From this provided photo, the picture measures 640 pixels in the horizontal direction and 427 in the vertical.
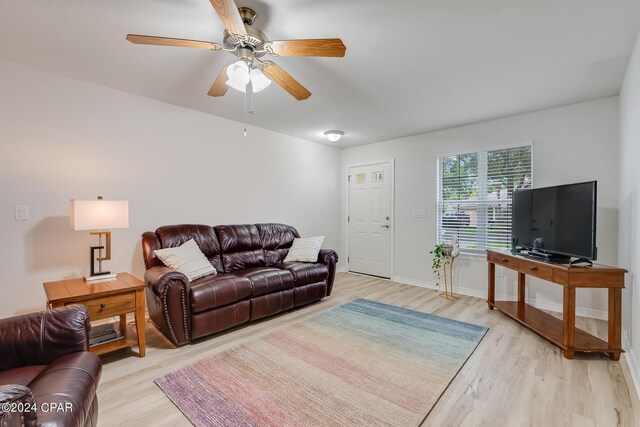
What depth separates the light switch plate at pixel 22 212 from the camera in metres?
2.52

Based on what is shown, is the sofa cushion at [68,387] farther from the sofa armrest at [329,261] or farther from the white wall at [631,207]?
the white wall at [631,207]

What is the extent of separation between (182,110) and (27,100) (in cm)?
136

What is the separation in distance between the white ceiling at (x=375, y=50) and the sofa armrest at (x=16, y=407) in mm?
1993

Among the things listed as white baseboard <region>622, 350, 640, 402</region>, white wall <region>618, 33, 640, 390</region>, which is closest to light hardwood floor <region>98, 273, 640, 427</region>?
white baseboard <region>622, 350, 640, 402</region>

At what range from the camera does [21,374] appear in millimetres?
1289

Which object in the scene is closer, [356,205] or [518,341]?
[518,341]

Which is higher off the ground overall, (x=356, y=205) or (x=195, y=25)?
(x=195, y=25)

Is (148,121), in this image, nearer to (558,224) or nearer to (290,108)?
(290,108)

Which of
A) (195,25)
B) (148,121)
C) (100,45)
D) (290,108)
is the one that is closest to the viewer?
(195,25)

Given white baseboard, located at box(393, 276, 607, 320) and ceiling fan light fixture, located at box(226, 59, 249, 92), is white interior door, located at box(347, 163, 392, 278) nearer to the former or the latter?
white baseboard, located at box(393, 276, 607, 320)

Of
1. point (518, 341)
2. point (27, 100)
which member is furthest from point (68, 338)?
point (518, 341)

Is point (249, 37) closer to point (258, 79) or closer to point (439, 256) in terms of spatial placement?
point (258, 79)

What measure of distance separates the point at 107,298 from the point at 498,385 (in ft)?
9.60

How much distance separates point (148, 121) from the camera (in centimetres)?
326
